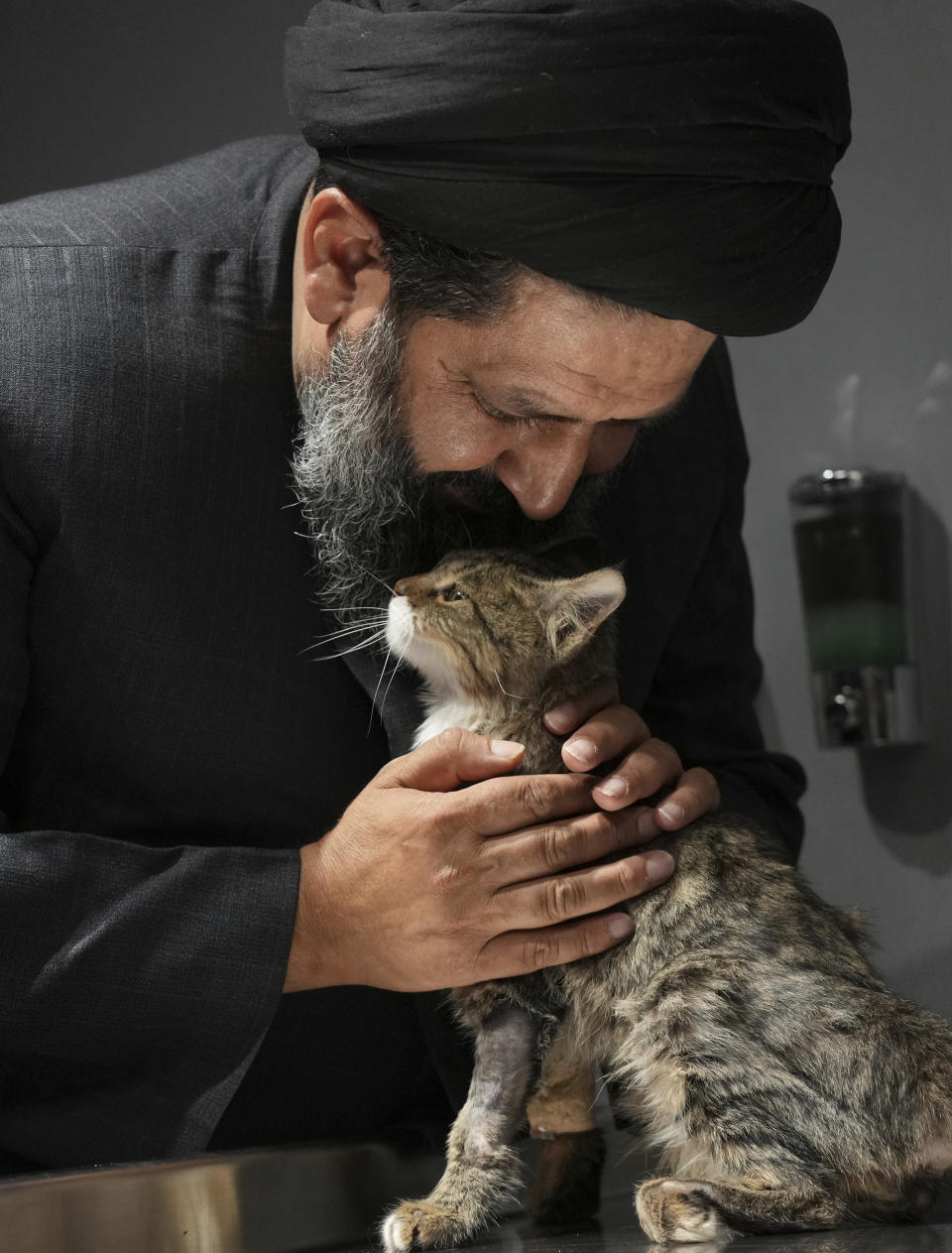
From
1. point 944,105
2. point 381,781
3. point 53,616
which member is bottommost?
point 381,781

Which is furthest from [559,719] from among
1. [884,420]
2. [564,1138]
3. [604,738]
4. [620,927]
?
[884,420]

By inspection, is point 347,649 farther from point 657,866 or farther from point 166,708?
point 657,866

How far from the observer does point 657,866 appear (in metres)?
1.60

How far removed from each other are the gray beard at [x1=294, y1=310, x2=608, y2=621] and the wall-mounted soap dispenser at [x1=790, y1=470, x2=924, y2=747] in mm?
1005

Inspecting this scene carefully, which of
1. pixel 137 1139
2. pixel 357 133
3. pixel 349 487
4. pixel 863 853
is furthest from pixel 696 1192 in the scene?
pixel 863 853

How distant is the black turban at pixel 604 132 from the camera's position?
1413 mm

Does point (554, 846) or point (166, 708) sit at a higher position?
point (166, 708)

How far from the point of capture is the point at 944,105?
2795 mm

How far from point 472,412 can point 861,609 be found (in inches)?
54.9

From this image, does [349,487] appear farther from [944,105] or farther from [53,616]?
[944,105]

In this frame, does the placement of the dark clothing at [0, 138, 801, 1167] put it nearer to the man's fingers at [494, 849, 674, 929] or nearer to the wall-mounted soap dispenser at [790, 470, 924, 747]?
the man's fingers at [494, 849, 674, 929]

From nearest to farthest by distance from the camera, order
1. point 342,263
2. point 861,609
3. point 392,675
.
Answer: point 342,263
point 392,675
point 861,609

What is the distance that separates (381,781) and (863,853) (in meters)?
1.74

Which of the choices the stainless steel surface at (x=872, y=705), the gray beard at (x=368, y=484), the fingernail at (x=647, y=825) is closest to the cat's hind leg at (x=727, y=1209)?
the fingernail at (x=647, y=825)
